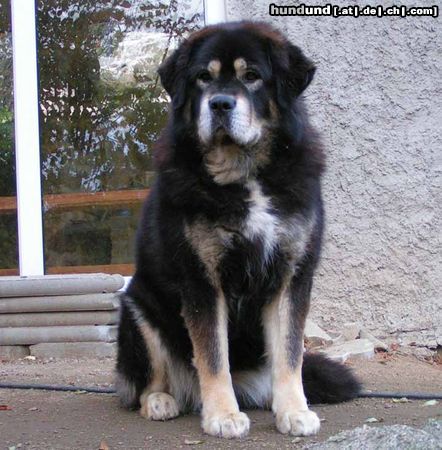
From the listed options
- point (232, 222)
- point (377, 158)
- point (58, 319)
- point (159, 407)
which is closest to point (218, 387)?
point (159, 407)

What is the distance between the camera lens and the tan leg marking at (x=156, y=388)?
374 centimetres

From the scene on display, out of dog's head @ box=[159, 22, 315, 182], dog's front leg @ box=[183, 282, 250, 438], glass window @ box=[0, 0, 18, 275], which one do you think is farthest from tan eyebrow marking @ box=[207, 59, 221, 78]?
glass window @ box=[0, 0, 18, 275]

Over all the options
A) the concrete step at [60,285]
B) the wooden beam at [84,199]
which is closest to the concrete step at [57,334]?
the concrete step at [60,285]

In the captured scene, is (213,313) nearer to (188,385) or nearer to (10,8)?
(188,385)

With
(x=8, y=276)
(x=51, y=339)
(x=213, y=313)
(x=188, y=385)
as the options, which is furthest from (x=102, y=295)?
(x=213, y=313)

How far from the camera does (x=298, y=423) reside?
3.36 m

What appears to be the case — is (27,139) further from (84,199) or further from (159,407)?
(159,407)

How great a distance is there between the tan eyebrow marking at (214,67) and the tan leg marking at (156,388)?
3.91 feet

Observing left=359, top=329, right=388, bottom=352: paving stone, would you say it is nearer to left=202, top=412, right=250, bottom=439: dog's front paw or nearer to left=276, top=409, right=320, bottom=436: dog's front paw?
left=276, top=409, right=320, bottom=436: dog's front paw

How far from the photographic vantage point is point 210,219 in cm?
348

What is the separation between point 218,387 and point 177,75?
1383mm

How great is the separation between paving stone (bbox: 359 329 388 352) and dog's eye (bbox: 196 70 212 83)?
2.83 meters

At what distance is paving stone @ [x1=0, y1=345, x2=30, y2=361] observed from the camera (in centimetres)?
583

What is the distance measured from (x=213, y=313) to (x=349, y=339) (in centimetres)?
262
